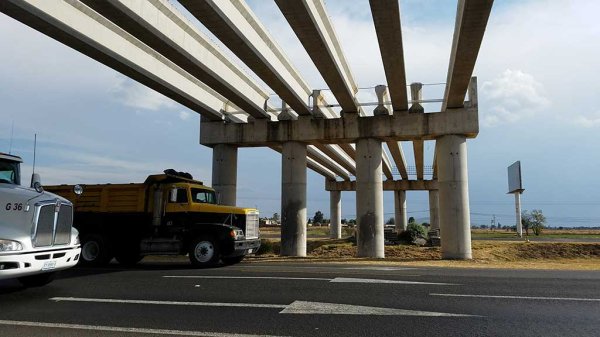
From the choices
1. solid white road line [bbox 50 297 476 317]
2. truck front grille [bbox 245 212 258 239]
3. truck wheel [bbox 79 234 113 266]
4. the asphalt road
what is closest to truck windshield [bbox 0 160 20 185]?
the asphalt road

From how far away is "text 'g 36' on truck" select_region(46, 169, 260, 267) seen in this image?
556 inches

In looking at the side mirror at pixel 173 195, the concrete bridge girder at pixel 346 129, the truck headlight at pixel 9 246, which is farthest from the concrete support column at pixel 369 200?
the truck headlight at pixel 9 246

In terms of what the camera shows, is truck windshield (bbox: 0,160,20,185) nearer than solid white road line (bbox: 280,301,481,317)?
No

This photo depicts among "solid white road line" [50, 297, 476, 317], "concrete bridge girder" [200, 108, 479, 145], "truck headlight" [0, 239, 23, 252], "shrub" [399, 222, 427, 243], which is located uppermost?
"concrete bridge girder" [200, 108, 479, 145]

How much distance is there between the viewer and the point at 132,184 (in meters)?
15.2

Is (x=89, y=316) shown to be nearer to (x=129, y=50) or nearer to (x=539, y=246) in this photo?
(x=129, y=50)

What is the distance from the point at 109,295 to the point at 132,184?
24.8ft

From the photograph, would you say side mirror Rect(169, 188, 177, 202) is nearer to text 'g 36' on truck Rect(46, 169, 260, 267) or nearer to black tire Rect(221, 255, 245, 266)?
text 'g 36' on truck Rect(46, 169, 260, 267)

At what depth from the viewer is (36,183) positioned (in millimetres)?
8695

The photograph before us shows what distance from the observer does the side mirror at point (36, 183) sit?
27.8ft

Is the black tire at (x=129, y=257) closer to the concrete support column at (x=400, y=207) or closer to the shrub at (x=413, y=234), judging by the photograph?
the shrub at (x=413, y=234)

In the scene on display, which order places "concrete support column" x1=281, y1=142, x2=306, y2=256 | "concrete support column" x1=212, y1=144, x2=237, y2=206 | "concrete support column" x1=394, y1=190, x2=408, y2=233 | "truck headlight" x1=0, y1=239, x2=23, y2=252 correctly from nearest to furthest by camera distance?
"truck headlight" x1=0, y1=239, x2=23, y2=252 < "concrete support column" x1=281, y1=142, x2=306, y2=256 < "concrete support column" x1=212, y1=144, x2=237, y2=206 < "concrete support column" x1=394, y1=190, x2=408, y2=233

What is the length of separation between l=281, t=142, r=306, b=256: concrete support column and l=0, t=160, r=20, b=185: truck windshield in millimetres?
15792

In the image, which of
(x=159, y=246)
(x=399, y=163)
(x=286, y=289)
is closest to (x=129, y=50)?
(x=159, y=246)
